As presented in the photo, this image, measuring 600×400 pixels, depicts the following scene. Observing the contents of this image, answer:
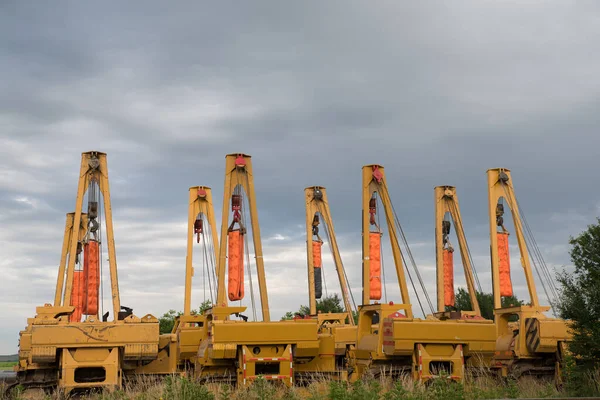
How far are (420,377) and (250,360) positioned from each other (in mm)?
4370

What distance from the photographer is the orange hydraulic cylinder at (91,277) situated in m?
31.5

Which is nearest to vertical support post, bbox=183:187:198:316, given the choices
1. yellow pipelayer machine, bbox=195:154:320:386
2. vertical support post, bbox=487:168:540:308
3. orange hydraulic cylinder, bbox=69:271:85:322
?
orange hydraulic cylinder, bbox=69:271:85:322

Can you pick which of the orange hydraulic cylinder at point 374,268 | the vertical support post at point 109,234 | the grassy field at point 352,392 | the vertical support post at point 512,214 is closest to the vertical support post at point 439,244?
the vertical support post at point 512,214

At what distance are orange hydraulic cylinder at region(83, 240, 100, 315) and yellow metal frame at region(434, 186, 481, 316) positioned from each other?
18.0 metres

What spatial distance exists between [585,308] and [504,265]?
2020 cm

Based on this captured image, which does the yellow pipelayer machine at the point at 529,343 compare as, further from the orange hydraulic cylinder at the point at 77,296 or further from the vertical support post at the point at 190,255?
the orange hydraulic cylinder at the point at 77,296

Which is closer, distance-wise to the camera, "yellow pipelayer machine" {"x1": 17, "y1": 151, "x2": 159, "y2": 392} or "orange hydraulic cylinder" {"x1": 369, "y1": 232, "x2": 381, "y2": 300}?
"yellow pipelayer machine" {"x1": 17, "y1": 151, "x2": 159, "y2": 392}

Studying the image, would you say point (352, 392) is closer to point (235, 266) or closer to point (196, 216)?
point (235, 266)

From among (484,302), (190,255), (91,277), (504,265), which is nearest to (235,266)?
(91,277)

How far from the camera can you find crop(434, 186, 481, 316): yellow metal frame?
40031 millimetres

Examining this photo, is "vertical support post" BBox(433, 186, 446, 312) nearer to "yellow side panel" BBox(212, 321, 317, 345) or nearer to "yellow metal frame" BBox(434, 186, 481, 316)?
"yellow metal frame" BBox(434, 186, 481, 316)

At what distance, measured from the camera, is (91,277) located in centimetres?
3181

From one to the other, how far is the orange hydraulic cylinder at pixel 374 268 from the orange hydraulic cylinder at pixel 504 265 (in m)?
6.78

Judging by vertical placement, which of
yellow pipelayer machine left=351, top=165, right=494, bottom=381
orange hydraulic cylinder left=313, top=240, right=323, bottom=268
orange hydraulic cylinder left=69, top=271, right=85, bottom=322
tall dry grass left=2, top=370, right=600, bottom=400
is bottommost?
tall dry grass left=2, top=370, right=600, bottom=400
